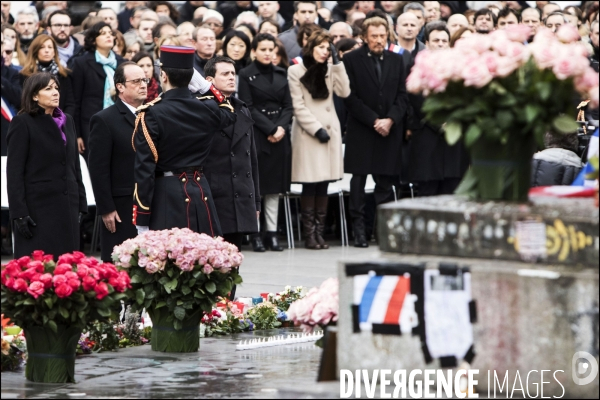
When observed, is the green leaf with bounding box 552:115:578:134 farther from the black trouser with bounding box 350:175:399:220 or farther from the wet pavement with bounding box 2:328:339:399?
the black trouser with bounding box 350:175:399:220

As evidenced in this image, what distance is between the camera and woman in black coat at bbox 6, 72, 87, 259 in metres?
10.0

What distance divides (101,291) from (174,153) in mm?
2079

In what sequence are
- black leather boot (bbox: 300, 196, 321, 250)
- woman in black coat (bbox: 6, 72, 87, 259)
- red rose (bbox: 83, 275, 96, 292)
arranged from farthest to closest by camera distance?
black leather boot (bbox: 300, 196, 321, 250) → woman in black coat (bbox: 6, 72, 87, 259) → red rose (bbox: 83, 275, 96, 292)

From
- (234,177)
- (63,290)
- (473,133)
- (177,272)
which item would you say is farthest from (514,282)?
(234,177)

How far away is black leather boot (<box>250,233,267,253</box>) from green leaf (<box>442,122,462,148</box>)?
8.29 meters

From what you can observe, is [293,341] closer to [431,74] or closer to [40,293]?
[40,293]

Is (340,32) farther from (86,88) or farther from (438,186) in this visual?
(86,88)

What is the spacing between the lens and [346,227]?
15.4 m

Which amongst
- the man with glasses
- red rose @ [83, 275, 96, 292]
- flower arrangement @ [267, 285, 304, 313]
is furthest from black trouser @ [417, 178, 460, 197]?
red rose @ [83, 275, 96, 292]

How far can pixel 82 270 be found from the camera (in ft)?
24.3

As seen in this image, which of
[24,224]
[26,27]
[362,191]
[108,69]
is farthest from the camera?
[26,27]

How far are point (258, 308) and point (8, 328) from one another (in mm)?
2170

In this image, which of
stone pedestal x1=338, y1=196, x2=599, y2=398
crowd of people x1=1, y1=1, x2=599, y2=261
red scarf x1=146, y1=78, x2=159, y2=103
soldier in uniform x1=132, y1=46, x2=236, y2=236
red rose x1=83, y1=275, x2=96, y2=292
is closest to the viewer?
stone pedestal x1=338, y1=196, x2=599, y2=398

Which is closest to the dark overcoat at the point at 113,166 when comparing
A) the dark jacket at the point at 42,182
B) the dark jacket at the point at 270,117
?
the dark jacket at the point at 42,182
